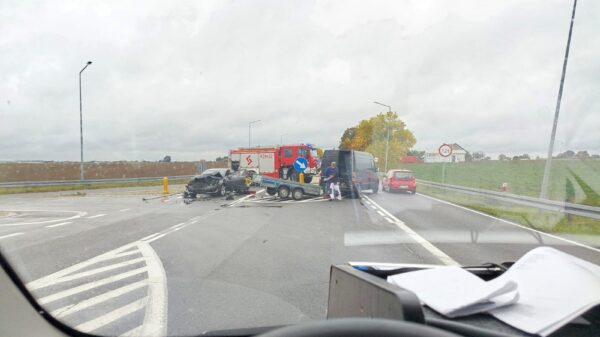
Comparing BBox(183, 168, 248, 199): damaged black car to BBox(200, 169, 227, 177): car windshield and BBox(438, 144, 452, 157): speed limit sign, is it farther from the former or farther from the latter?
BBox(438, 144, 452, 157): speed limit sign

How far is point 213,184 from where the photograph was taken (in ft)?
58.7

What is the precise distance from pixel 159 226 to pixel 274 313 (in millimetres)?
6385

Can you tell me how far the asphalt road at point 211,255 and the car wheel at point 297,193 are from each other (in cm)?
619

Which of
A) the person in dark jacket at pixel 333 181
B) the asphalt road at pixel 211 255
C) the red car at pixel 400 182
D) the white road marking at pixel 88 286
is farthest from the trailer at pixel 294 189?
the white road marking at pixel 88 286

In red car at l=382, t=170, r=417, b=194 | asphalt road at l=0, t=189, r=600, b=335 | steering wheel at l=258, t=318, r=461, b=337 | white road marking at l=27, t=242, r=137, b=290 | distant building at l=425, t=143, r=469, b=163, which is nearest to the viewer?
steering wheel at l=258, t=318, r=461, b=337

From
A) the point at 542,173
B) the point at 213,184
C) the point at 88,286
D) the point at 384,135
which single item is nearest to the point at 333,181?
the point at 213,184

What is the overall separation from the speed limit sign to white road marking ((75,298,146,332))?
472 centimetres

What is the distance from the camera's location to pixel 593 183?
5570 millimetres

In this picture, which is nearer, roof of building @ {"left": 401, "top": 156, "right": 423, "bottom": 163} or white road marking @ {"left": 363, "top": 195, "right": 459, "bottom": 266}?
white road marking @ {"left": 363, "top": 195, "right": 459, "bottom": 266}

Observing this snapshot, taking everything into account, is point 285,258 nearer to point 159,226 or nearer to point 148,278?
point 148,278

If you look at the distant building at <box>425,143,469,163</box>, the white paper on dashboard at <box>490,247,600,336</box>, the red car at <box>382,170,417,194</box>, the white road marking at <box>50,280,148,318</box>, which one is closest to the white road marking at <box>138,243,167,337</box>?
the white road marking at <box>50,280,148,318</box>

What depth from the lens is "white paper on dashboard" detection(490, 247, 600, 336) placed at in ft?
5.20

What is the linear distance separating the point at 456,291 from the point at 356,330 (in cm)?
86

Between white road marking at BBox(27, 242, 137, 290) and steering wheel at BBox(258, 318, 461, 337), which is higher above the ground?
steering wheel at BBox(258, 318, 461, 337)
